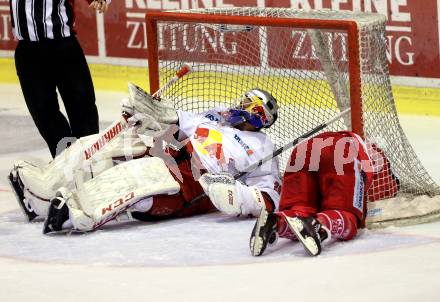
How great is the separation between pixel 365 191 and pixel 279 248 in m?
0.48

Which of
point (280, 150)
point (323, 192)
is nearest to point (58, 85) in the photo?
point (280, 150)

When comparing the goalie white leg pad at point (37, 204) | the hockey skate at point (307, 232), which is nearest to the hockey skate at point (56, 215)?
the goalie white leg pad at point (37, 204)

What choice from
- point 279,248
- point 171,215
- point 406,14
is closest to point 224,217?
point 171,215

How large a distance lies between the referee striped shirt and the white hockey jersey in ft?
4.24

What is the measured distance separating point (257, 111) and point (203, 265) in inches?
40.8

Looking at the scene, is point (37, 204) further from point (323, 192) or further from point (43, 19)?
point (323, 192)

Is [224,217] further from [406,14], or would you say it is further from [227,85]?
[406,14]

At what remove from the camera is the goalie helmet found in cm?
632

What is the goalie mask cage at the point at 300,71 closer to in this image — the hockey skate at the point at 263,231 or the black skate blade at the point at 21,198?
the hockey skate at the point at 263,231

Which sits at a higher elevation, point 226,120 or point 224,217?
point 226,120

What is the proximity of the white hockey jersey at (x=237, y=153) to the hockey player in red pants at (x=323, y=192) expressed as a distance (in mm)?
308

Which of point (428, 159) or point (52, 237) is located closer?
point (52, 237)

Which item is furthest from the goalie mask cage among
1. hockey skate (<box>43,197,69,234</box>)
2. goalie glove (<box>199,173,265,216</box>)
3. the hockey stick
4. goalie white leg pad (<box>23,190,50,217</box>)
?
hockey skate (<box>43,197,69,234</box>)

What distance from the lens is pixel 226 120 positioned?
21.0 feet
